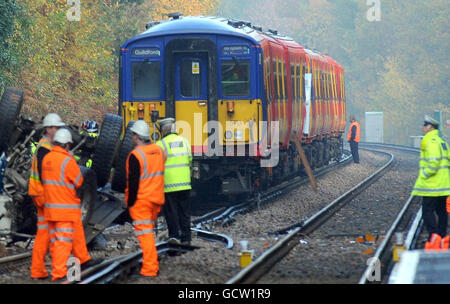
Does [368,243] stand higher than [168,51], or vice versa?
[168,51]

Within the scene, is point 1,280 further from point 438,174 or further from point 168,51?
point 168,51

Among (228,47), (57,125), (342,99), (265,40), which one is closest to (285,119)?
(265,40)

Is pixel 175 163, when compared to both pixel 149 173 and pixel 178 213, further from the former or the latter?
pixel 149 173

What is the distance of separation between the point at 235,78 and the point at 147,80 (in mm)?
1606

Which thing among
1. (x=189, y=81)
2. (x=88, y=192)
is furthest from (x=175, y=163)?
(x=189, y=81)

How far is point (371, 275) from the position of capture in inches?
334

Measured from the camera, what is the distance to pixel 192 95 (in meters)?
15.3

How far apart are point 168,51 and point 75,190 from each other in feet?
22.1

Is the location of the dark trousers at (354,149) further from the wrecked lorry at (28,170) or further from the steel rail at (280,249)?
the wrecked lorry at (28,170)

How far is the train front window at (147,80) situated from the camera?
15273 mm

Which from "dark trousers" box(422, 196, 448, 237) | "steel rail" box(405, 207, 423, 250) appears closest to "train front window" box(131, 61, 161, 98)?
"steel rail" box(405, 207, 423, 250)

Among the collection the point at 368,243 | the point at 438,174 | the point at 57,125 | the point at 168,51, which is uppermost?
the point at 168,51

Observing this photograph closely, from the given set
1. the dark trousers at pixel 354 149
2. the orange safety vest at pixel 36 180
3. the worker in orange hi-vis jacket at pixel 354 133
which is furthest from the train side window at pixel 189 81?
the dark trousers at pixel 354 149

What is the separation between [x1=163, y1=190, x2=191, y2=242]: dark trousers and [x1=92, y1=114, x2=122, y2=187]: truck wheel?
906 millimetres
